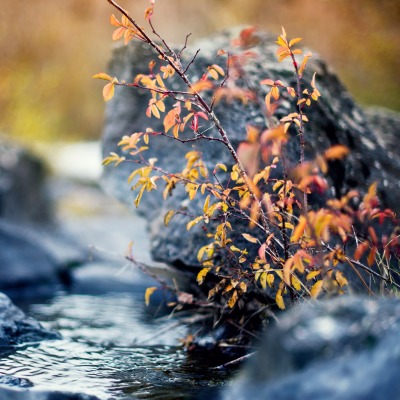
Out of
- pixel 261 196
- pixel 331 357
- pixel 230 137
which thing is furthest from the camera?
pixel 230 137

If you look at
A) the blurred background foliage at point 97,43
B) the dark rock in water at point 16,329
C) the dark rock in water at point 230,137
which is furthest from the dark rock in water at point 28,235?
the blurred background foliage at point 97,43

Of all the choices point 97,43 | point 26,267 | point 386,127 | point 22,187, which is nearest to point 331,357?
Result: point 386,127

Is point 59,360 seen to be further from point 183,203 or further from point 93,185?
point 93,185

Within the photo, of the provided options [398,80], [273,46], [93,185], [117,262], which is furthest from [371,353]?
[398,80]

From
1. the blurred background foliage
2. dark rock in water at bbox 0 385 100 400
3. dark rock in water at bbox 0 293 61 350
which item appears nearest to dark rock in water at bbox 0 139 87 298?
dark rock in water at bbox 0 293 61 350

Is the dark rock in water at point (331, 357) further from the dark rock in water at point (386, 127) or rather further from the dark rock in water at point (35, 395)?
the dark rock in water at point (386, 127)

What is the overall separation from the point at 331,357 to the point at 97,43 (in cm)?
1627

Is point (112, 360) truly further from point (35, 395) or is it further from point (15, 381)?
point (35, 395)

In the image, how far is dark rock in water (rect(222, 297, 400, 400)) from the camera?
111 centimetres

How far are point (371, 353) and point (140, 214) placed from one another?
2522 millimetres

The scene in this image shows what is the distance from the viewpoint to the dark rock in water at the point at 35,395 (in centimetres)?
182

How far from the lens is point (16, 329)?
111 inches

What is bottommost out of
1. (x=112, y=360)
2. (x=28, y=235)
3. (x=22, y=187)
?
(x=112, y=360)

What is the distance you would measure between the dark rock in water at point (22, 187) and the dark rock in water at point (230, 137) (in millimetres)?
2776
